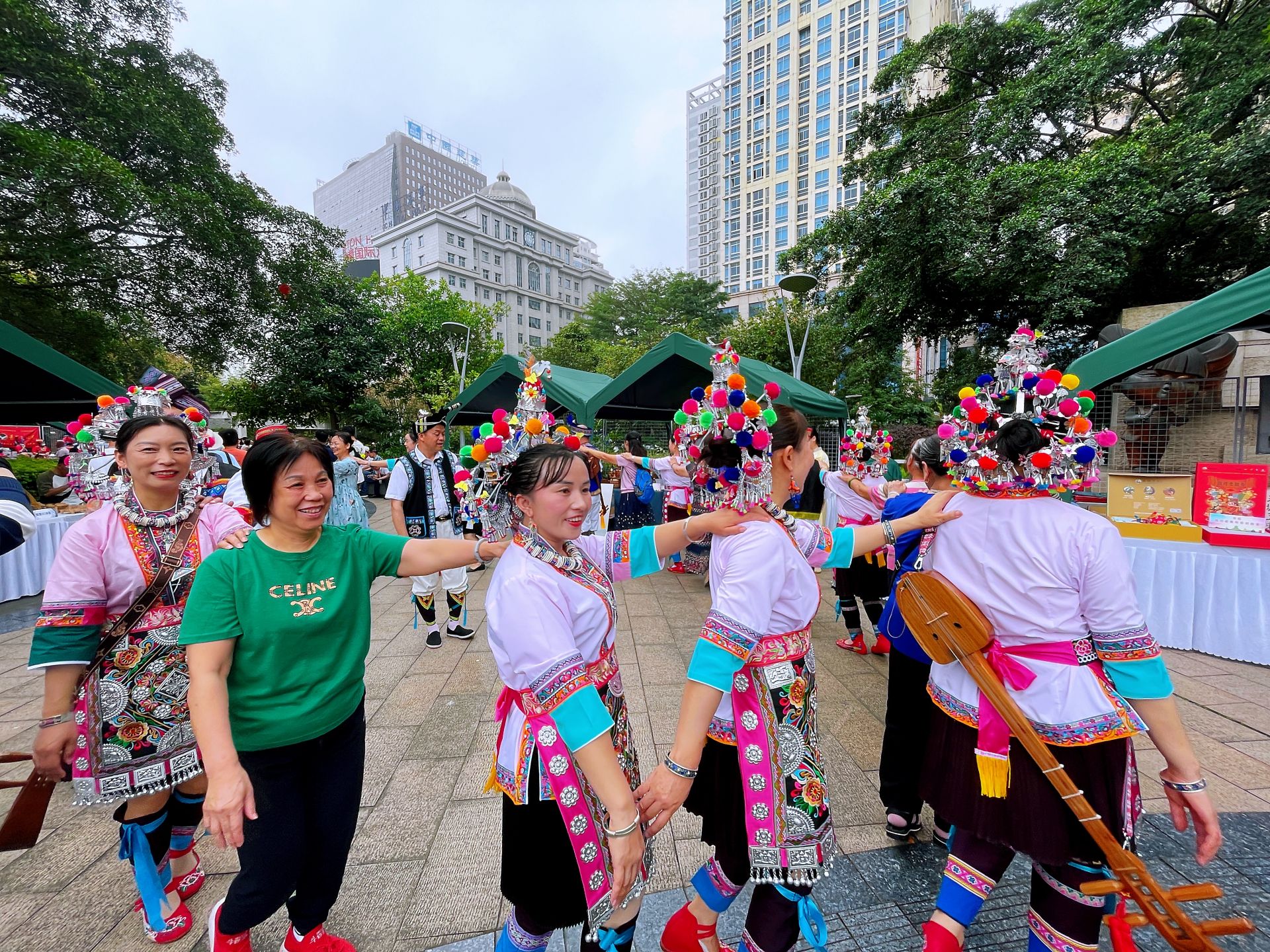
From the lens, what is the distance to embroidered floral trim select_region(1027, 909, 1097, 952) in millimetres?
1504

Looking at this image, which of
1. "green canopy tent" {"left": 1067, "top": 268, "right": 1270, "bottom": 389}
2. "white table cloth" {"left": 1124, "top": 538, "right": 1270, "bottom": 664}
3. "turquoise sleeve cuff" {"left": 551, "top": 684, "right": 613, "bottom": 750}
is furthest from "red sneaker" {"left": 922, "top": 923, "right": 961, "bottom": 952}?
"green canopy tent" {"left": 1067, "top": 268, "right": 1270, "bottom": 389}

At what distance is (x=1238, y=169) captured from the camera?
1015 cm

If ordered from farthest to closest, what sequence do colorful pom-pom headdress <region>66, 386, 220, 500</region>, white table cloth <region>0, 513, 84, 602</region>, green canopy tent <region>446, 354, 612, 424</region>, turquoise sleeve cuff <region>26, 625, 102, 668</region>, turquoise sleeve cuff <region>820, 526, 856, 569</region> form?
1. green canopy tent <region>446, 354, 612, 424</region>
2. white table cloth <region>0, 513, 84, 602</region>
3. colorful pom-pom headdress <region>66, 386, 220, 500</region>
4. turquoise sleeve cuff <region>820, 526, 856, 569</region>
5. turquoise sleeve cuff <region>26, 625, 102, 668</region>

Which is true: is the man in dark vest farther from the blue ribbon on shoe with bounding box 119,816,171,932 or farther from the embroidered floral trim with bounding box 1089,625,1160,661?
the embroidered floral trim with bounding box 1089,625,1160,661

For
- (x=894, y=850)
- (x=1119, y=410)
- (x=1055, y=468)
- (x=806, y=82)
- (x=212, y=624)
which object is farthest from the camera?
(x=806, y=82)

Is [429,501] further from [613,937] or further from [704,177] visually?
[704,177]

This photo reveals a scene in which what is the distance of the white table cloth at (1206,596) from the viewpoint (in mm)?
4195

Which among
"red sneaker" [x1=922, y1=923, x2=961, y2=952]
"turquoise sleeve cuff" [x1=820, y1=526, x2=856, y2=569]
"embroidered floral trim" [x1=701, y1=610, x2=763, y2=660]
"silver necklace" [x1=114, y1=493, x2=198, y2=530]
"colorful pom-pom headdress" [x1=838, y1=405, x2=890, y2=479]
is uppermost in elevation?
"colorful pom-pom headdress" [x1=838, y1=405, x2=890, y2=479]

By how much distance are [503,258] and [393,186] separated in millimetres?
36508

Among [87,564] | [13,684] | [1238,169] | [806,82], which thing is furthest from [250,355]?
[806,82]

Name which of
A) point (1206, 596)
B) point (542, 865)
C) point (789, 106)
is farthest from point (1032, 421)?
point (789, 106)

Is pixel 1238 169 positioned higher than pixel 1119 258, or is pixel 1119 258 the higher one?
pixel 1238 169

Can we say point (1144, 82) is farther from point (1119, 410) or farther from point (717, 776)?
point (717, 776)

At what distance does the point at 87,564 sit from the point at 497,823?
200 centimetres
